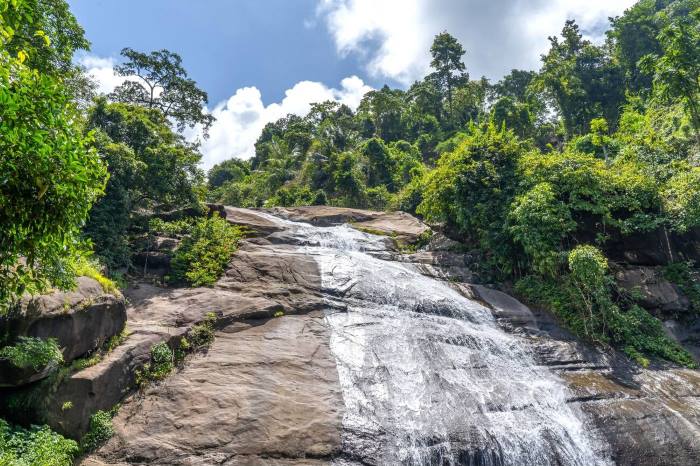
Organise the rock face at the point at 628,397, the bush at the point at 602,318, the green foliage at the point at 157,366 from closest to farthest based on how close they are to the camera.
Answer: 1. the rock face at the point at 628,397
2. the green foliage at the point at 157,366
3. the bush at the point at 602,318

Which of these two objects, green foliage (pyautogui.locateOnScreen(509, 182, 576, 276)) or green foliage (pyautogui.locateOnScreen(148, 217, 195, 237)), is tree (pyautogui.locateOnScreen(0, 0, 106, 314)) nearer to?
green foliage (pyautogui.locateOnScreen(148, 217, 195, 237))

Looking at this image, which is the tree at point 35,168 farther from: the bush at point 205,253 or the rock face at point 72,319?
the bush at point 205,253

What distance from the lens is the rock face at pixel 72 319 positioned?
732 centimetres

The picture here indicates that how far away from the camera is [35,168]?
478 centimetres

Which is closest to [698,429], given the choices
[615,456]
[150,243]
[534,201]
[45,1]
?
[615,456]

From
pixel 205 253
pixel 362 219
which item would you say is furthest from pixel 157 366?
pixel 362 219

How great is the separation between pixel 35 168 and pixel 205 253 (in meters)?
10.2

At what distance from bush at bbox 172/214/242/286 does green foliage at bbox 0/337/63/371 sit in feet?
20.5

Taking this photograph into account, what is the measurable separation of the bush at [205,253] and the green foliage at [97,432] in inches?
237

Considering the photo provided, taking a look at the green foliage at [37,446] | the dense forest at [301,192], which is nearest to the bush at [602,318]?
the dense forest at [301,192]

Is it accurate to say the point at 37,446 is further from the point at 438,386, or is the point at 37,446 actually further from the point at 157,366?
the point at 438,386

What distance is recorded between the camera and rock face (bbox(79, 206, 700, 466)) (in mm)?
7621

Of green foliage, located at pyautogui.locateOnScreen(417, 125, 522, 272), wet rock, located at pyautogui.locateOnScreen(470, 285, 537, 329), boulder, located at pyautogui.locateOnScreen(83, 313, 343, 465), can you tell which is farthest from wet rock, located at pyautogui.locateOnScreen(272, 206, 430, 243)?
boulder, located at pyautogui.locateOnScreen(83, 313, 343, 465)

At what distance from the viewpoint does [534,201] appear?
1557cm
